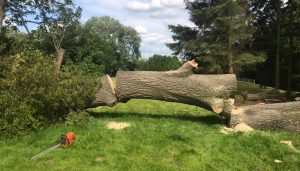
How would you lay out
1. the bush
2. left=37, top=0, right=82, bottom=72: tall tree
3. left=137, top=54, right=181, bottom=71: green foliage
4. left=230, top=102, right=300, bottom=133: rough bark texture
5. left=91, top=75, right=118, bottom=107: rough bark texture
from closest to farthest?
the bush
left=230, top=102, right=300, bottom=133: rough bark texture
left=91, top=75, right=118, bottom=107: rough bark texture
left=37, top=0, right=82, bottom=72: tall tree
left=137, top=54, right=181, bottom=71: green foliage

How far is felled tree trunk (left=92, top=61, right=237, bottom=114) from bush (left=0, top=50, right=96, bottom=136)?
0.71 m

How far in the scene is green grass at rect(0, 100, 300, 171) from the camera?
7564mm

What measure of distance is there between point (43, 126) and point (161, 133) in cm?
312

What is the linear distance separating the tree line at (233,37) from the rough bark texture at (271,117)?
1451 cm

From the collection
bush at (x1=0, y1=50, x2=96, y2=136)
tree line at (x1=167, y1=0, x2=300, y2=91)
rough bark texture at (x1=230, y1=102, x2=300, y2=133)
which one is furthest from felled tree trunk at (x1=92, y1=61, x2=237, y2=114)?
tree line at (x1=167, y1=0, x2=300, y2=91)

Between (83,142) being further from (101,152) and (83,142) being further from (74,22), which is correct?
(74,22)

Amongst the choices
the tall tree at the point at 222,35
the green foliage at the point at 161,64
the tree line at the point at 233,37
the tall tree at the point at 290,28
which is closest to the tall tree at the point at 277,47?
the tree line at the point at 233,37

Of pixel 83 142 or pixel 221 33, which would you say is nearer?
pixel 83 142

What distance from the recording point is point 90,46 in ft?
113

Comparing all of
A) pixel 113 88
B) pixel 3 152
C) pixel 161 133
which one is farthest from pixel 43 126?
pixel 161 133

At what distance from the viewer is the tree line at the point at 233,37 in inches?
995

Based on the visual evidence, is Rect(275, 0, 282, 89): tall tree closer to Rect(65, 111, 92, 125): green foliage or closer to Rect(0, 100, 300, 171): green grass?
Rect(0, 100, 300, 171): green grass

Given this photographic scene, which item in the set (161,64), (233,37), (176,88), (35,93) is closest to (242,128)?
(176,88)

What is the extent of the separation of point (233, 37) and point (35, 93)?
60.7ft
